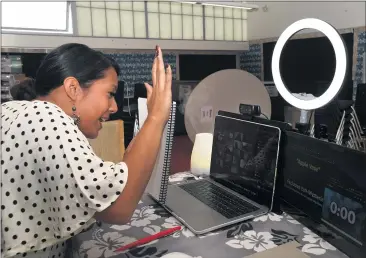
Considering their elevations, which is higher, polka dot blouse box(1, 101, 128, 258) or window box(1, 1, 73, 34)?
window box(1, 1, 73, 34)

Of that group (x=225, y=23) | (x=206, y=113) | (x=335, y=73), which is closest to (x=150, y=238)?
(x=335, y=73)

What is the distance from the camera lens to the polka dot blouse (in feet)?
1.85

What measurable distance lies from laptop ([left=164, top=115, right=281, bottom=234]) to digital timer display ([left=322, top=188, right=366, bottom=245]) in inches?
6.3

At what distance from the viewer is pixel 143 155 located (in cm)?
64

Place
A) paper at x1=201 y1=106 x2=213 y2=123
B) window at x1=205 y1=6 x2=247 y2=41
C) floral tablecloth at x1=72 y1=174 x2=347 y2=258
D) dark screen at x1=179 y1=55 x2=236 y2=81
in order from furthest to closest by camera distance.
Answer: window at x1=205 y1=6 x2=247 y2=41 < dark screen at x1=179 y1=55 x2=236 y2=81 < paper at x1=201 y1=106 x2=213 y2=123 < floral tablecloth at x1=72 y1=174 x2=347 y2=258

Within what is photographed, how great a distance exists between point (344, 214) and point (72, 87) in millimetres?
595

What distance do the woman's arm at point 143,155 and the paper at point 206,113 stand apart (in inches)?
31.8

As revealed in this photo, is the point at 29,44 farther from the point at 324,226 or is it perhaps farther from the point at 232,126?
the point at 324,226

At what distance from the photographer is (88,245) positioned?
2.40ft

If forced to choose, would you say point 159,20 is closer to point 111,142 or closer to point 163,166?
point 111,142

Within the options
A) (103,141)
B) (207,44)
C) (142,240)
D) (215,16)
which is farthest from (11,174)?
(215,16)

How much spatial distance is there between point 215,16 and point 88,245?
7.72 ft

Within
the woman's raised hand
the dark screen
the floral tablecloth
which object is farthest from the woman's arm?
the dark screen

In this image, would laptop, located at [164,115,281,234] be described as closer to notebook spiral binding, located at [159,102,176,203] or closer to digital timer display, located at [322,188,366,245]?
notebook spiral binding, located at [159,102,176,203]
